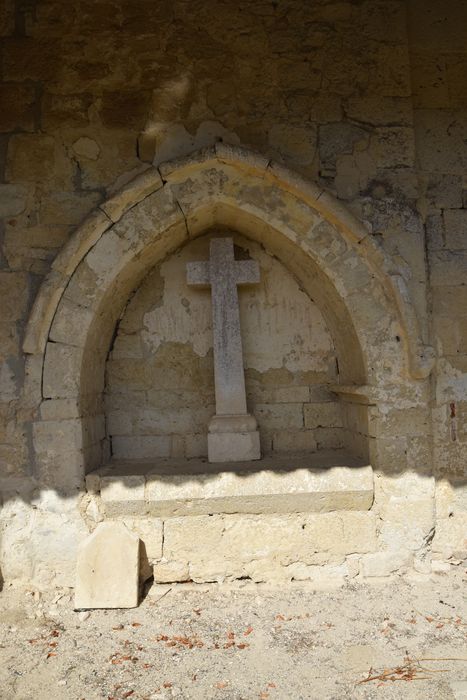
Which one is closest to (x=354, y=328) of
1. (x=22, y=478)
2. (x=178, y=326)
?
(x=178, y=326)

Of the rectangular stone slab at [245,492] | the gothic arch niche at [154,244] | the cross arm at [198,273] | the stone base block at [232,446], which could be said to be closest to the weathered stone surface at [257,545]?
the rectangular stone slab at [245,492]

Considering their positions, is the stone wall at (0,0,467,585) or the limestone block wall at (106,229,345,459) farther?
the limestone block wall at (106,229,345,459)

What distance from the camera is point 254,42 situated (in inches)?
159

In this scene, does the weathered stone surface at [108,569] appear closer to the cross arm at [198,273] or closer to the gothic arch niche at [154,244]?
the gothic arch niche at [154,244]

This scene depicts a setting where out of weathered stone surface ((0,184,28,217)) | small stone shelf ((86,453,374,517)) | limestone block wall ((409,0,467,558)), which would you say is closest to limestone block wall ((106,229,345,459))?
small stone shelf ((86,453,374,517))

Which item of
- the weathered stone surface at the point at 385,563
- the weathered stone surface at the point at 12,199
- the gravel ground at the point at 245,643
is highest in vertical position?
the weathered stone surface at the point at 12,199

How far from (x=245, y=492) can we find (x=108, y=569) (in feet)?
3.32

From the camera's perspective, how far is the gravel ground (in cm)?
267

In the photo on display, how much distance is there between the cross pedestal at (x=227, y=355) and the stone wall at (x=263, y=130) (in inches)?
32.7

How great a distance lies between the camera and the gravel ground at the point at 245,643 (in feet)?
8.76

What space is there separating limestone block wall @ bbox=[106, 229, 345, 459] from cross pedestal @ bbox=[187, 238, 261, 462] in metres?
0.22

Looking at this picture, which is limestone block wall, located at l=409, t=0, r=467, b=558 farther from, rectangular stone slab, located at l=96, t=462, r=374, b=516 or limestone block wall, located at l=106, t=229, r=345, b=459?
limestone block wall, located at l=106, t=229, r=345, b=459

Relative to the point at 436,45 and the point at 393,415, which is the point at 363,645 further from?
the point at 436,45

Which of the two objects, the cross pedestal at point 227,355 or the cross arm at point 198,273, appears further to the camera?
the cross arm at point 198,273
